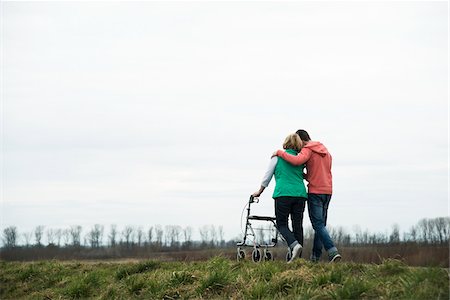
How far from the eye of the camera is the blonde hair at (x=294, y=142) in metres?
11.6

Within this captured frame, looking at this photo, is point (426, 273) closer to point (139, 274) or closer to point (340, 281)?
point (340, 281)

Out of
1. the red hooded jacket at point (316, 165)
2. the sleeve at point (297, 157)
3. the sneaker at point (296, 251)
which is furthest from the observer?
the red hooded jacket at point (316, 165)

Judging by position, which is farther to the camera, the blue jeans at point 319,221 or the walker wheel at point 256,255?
the walker wheel at point 256,255

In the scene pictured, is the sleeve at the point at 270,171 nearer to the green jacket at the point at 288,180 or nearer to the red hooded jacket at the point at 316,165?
the green jacket at the point at 288,180

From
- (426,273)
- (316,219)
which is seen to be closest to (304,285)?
(426,273)

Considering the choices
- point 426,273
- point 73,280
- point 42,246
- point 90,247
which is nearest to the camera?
point 426,273

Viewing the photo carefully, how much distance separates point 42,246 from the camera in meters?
49.4

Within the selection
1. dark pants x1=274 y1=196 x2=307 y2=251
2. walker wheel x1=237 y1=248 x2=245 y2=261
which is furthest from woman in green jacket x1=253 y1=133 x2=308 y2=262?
walker wheel x1=237 y1=248 x2=245 y2=261

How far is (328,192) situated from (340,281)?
9.35 feet

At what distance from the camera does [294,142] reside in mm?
11648

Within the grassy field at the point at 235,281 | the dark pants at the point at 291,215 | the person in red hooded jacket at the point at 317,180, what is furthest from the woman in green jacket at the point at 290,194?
the grassy field at the point at 235,281

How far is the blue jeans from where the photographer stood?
1120cm

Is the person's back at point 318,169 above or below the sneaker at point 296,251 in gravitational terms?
above

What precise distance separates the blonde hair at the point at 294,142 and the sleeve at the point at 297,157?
0.18 meters
